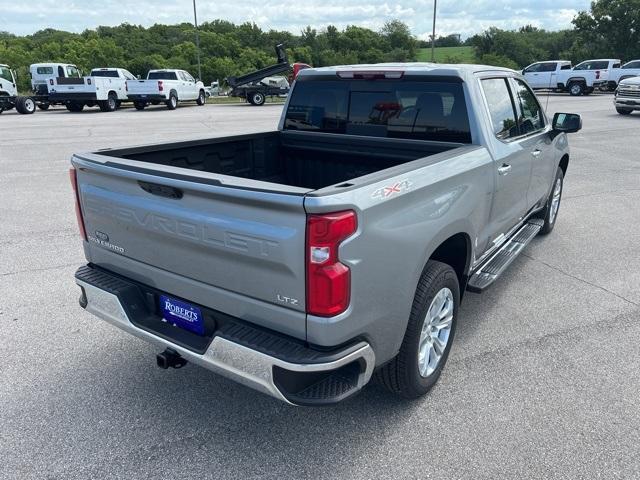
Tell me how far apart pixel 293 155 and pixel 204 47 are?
59.9 m

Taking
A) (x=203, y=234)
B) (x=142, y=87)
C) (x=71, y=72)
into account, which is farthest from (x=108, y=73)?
(x=203, y=234)

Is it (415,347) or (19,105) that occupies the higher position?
(415,347)

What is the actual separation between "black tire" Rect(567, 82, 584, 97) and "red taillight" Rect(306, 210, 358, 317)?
35.9 meters

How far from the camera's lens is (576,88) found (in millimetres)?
32938

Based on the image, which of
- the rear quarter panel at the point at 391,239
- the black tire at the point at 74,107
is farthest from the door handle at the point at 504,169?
the black tire at the point at 74,107

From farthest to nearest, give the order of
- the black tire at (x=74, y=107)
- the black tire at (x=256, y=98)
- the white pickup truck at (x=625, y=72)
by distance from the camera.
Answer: the white pickup truck at (x=625, y=72) → the black tire at (x=256, y=98) → the black tire at (x=74, y=107)

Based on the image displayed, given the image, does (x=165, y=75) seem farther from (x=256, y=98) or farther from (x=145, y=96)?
(x=256, y=98)

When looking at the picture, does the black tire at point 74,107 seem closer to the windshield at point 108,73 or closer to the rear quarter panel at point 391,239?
the windshield at point 108,73

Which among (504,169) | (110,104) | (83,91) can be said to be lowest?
(110,104)

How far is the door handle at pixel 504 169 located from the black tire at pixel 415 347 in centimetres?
106

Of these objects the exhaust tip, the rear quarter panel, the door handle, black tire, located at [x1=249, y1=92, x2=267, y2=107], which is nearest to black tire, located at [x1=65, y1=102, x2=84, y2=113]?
black tire, located at [x1=249, y1=92, x2=267, y2=107]

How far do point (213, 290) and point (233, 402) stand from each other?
947 mm

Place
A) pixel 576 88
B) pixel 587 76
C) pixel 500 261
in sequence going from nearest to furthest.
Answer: pixel 500 261 → pixel 587 76 → pixel 576 88

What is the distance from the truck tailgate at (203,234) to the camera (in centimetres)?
222
